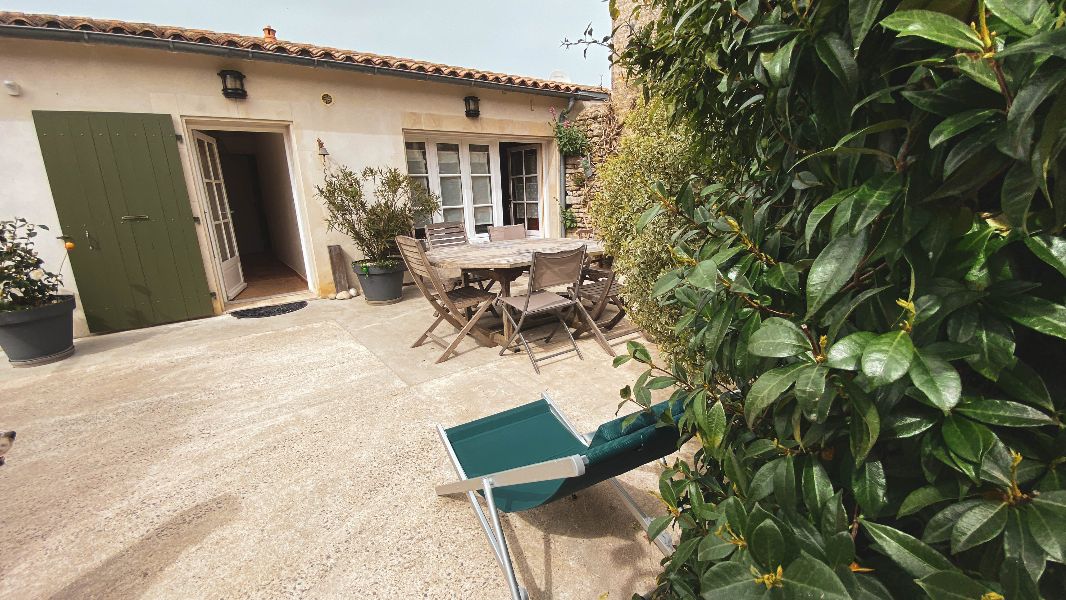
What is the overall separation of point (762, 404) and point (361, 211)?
5.71m

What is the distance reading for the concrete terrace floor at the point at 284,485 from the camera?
158 centimetres

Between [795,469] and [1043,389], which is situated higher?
[1043,389]

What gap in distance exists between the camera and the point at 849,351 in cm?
52

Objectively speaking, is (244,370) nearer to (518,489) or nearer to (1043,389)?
(518,489)

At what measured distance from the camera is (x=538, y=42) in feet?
31.5

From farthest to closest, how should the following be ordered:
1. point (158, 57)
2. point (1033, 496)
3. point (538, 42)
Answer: point (538, 42) < point (158, 57) < point (1033, 496)

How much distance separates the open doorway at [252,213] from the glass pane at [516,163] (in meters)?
3.66

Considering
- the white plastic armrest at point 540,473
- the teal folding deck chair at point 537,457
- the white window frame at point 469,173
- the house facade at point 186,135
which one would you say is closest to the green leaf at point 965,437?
the teal folding deck chair at point 537,457

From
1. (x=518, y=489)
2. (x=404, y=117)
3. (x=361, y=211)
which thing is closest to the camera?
(x=518, y=489)

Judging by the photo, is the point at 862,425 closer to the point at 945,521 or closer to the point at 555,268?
the point at 945,521

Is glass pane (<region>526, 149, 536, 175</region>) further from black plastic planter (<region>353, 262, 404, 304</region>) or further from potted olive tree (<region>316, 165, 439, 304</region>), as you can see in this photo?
black plastic planter (<region>353, 262, 404, 304</region>)

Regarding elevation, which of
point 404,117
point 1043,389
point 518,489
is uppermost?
point 404,117

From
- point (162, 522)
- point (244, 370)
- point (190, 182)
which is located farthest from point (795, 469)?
point (190, 182)

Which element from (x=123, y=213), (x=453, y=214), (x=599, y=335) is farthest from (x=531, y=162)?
(x=123, y=213)
